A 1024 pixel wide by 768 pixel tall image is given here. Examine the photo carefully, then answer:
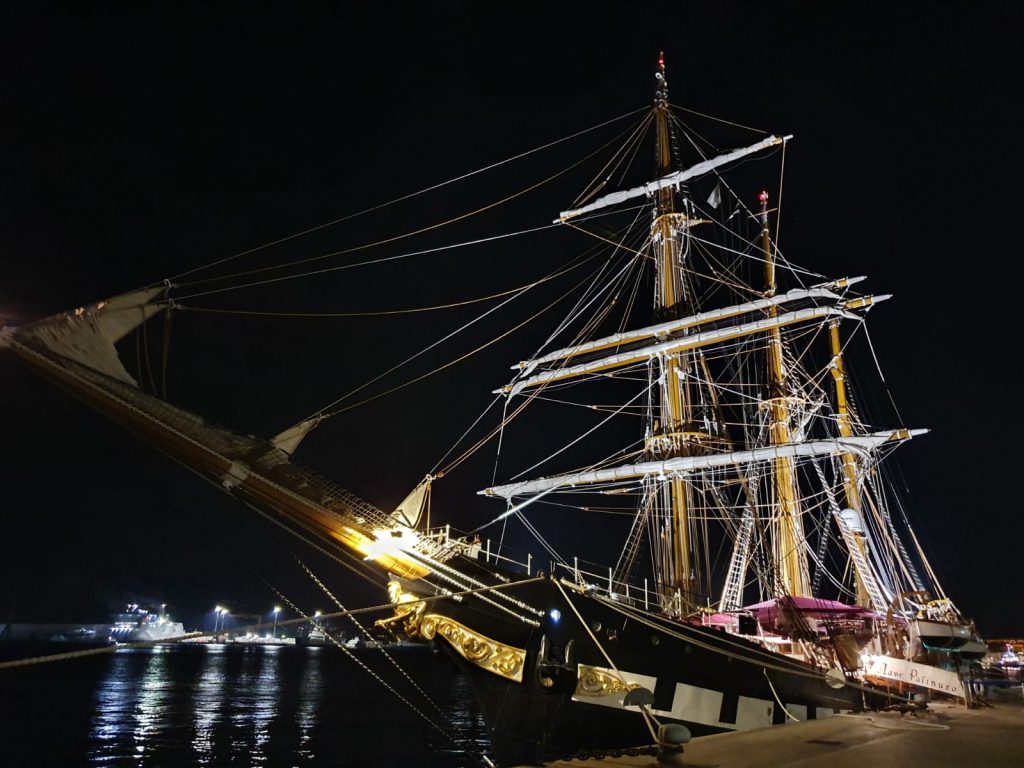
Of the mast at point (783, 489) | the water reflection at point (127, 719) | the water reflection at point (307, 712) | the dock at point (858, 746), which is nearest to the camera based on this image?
the dock at point (858, 746)

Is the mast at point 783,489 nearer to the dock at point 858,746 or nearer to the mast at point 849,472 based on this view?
the mast at point 849,472

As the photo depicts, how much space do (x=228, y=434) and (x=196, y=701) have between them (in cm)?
3775

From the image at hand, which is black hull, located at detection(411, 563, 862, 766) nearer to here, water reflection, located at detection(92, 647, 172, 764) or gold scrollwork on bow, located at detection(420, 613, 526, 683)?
gold scrollwork on bow, located at detection(420, 613, 526, 683)

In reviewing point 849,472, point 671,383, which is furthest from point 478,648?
point 849,472

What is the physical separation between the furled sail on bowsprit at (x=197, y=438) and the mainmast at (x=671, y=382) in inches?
453

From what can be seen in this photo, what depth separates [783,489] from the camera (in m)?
29.2

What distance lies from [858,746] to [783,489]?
2161cm

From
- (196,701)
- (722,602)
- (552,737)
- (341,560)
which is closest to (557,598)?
(552,737)

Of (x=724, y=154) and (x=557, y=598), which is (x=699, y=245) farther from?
(x=557, y=598)

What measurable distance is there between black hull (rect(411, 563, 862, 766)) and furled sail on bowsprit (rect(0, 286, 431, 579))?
189 centimetres

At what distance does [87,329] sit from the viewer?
10.2m

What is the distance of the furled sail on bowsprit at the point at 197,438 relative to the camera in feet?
32.7

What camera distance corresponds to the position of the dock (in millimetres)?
7379

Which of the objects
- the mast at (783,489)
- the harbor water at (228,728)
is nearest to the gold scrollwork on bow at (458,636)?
the harbor water at (228,728)
